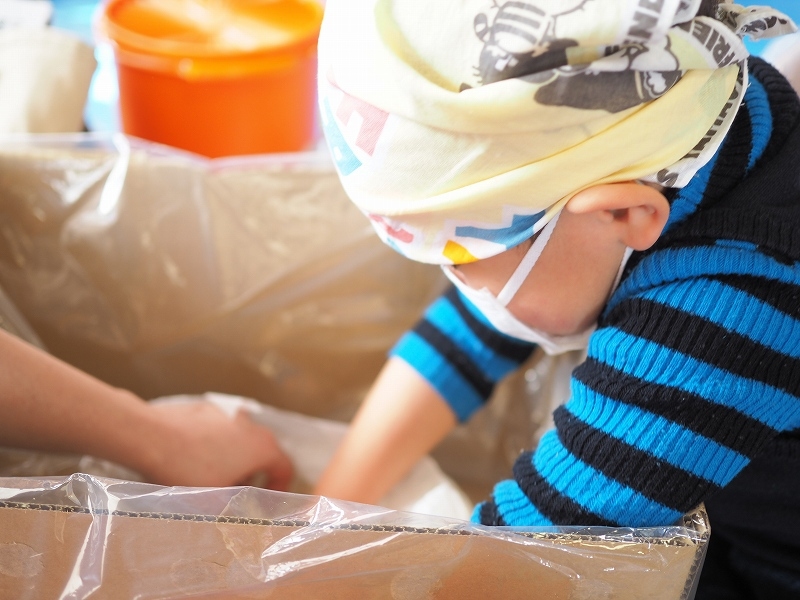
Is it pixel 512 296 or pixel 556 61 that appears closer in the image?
pixel 556 61

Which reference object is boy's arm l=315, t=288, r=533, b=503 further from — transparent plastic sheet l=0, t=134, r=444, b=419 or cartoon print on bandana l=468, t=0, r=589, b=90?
cartoon print on bandana l=468, t=0, r=589, b=90

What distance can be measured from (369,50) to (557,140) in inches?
3.7

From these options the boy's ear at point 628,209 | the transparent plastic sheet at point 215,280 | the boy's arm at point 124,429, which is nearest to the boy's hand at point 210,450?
the boy's arm at point 124,429

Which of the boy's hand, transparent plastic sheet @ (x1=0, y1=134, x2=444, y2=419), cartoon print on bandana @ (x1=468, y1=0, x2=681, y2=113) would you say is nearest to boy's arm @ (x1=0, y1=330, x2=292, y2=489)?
the boy's hand

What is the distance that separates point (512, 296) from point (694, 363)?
4.2 inches

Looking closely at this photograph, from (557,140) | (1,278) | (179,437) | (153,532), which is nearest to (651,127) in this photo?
(557,140)

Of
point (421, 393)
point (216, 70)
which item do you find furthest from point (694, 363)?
point (216, 70)

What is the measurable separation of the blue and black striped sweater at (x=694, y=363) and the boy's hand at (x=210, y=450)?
245 millimetres

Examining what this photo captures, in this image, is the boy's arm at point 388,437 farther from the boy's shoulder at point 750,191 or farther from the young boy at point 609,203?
the boy's shoulder at point 750,191

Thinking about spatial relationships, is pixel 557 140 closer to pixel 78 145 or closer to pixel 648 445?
pixel 648 445

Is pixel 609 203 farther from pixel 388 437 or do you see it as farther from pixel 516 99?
pixel 388 437

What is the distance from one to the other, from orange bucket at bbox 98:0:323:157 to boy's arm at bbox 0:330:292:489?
369mm

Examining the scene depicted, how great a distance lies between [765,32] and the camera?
38 centimetres

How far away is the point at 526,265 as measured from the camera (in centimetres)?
43
